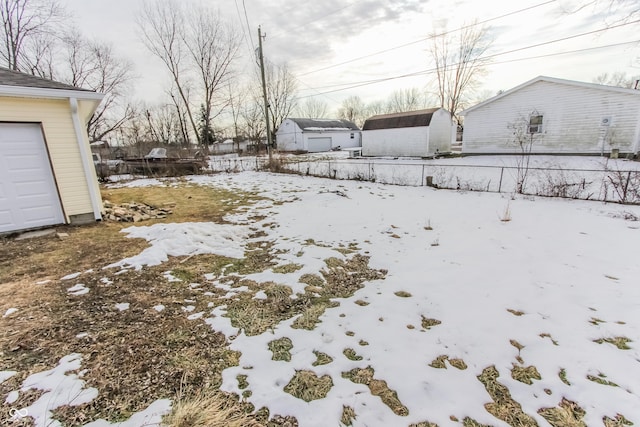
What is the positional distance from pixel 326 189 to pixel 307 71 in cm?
1775

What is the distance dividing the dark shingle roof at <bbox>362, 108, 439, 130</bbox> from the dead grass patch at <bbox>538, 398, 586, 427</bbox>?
18958mm

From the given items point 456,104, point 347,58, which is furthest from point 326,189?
point 456,104

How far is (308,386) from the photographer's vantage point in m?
1.98

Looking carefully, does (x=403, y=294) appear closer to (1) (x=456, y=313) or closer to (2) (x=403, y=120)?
(1) (x=456, y=313)

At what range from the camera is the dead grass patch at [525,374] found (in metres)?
2.03

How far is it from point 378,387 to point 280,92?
41238mm

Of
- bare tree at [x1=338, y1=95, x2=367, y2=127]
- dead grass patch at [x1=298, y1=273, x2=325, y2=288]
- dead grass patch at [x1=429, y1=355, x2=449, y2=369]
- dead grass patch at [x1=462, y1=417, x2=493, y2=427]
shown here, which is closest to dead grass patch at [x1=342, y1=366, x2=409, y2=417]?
dead grass patch at [x1=462, y1=417, x2=493, y2=427]

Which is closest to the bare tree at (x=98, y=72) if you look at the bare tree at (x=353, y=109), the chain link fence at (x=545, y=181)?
the chain link fence at (x=545, y=181)

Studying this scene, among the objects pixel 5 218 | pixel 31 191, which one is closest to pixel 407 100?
pixel 31 191

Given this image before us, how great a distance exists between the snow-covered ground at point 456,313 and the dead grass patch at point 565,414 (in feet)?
0.17

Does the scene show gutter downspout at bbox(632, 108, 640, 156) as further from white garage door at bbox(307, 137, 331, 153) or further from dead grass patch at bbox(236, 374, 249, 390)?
white garage door at bbox(307, 137, 331, 153)

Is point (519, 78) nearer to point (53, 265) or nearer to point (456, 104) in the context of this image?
point (456, 104)

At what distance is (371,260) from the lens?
419 centimetres

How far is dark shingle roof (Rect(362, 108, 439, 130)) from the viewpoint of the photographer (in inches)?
738
